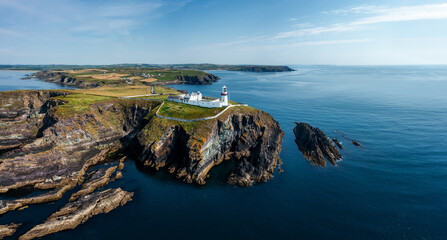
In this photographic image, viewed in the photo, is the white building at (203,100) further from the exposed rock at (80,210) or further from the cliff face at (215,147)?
the exposed rock at (80,210)

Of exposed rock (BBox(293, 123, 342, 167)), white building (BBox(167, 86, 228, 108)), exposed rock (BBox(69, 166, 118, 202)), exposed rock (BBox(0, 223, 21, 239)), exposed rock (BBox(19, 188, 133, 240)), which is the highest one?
white building (BBox(167, 86, 228, 108))

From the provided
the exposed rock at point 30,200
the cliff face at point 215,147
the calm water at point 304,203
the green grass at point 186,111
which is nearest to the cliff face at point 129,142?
the cliff face at point 215,147

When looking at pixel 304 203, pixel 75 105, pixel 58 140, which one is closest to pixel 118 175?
pixel 58 140

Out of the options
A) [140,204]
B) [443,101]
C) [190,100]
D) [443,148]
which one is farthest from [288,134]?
[443,101]

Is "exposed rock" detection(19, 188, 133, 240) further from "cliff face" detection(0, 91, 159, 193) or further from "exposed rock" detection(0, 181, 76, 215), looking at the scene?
"cliff face" detection(0, 91, 159, 193)

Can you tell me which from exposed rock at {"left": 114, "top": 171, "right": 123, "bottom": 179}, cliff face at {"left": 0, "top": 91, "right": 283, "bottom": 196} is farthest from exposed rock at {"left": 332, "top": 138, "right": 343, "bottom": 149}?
exposed rock at {"left": 114, "top": 171, "right": 123, "bottom": 179}

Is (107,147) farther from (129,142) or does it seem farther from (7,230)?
(7,230)

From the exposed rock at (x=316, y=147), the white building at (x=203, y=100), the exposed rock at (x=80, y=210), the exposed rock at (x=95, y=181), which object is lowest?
the exposed rock at (x=80, y=210)

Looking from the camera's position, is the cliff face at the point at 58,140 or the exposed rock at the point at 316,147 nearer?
the cliff face at the point at 58,140
